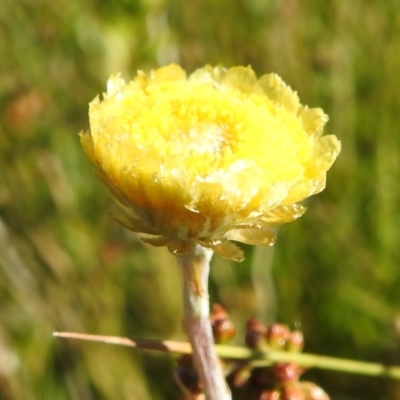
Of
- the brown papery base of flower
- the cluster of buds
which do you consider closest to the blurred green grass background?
the cluster of buds

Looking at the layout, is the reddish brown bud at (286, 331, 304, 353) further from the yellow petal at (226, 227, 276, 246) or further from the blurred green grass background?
the blurred green grass background

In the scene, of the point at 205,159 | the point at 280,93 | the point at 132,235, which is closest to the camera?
the point at 205,159

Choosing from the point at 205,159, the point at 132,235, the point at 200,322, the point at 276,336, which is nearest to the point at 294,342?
the point at 276,336

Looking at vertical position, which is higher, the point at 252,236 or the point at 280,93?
the point at 280,93

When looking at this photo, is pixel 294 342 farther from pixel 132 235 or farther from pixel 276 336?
pixel 132 235

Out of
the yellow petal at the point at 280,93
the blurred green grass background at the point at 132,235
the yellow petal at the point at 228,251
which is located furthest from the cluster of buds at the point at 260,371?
the blurred green grass background at the point at 132,235

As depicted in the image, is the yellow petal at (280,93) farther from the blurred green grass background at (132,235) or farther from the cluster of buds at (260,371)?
the blurred green grass background at (132,235)
